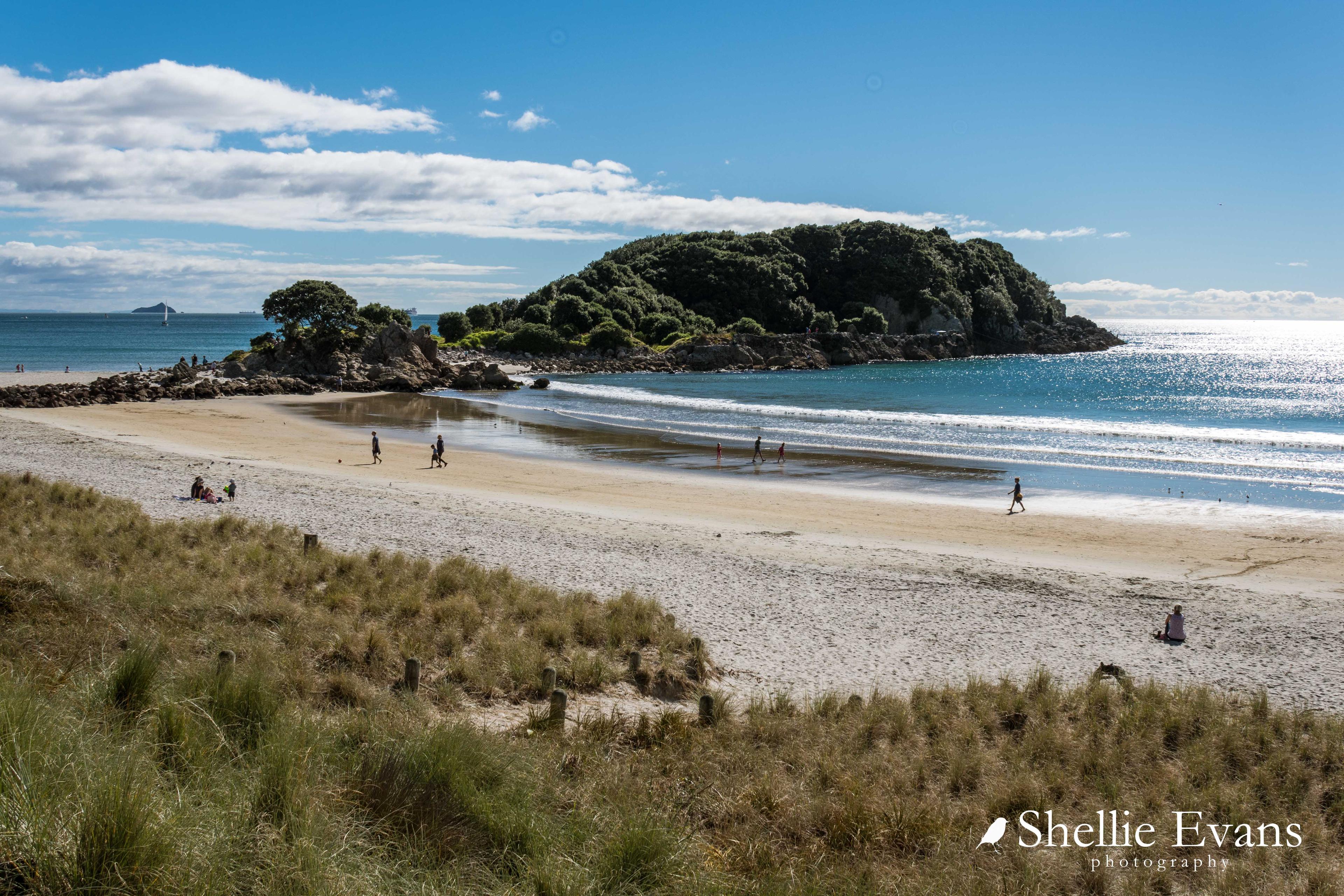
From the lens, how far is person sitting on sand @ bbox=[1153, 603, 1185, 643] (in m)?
13.2

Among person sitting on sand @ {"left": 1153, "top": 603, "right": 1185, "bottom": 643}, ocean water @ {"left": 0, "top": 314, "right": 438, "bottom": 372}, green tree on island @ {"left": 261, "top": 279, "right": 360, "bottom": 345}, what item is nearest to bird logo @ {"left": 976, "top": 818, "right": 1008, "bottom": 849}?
person sitting on sand @ {"left": 1153, "top": 603, "right": 1185, "bottom": 643}

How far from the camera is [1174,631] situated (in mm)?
13188

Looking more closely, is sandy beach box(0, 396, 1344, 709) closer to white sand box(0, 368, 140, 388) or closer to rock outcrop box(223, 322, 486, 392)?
white sand box(0, 368, 140, 388)

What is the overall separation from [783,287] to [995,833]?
119m

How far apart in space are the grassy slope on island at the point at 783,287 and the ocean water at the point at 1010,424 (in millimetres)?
23093

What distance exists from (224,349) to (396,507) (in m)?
114

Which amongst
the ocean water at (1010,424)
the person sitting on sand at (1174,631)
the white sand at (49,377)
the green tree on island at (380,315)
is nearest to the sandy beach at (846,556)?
the person sitting on sand at (1174,631)

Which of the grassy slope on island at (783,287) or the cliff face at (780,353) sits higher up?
the grassy slope on island at (783,287)

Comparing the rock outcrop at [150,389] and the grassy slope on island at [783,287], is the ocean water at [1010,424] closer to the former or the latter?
the rock outcrop at [150,389]

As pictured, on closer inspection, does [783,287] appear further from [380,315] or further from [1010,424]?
[1010,424]

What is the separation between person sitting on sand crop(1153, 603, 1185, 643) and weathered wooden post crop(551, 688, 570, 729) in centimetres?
1016

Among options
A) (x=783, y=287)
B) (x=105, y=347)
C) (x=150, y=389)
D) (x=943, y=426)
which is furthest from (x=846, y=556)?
(x=105, y=347)

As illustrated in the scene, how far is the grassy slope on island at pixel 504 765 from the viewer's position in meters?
4.32

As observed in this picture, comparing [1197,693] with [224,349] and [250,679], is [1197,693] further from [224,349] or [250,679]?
[224,349]
